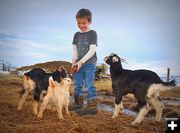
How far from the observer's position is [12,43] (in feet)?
8.50

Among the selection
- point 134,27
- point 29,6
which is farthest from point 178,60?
point 29,6

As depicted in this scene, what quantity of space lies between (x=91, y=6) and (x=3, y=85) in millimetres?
A: 1042

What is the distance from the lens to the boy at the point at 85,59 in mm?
2270

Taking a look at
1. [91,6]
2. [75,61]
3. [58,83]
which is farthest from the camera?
[91,6]

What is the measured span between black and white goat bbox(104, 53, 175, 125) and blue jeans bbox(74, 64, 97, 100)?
0.15 m

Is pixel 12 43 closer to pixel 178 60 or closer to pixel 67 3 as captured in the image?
pixel 67 3

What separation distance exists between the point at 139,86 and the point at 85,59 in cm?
47

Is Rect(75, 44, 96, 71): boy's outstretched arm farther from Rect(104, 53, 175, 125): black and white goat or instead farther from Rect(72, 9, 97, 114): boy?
Rect(104, 53, 175, 125): black and white goat

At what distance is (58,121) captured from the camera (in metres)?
2.08

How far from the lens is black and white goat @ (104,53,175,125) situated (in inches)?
81.0

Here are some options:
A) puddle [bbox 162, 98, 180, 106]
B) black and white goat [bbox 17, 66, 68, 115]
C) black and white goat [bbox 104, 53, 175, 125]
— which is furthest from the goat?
puddle [bbox 162, 98, 180, 106]

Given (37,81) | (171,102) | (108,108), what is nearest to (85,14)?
(37,81)

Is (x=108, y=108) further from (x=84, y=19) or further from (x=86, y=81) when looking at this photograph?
(x=84, y=19)

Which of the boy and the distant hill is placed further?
the distant hill
